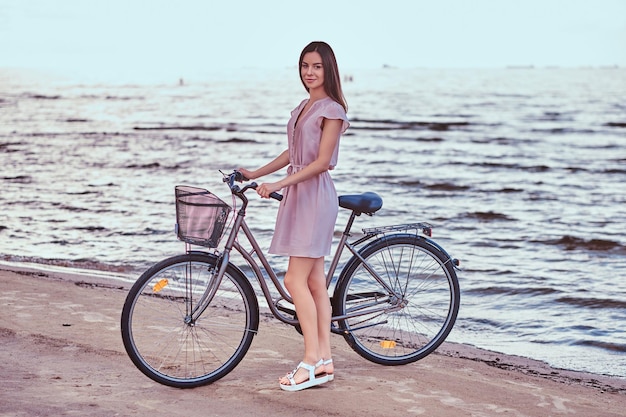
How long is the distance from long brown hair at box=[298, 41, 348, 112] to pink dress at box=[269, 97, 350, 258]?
0.04 m

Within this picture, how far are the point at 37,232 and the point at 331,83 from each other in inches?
292

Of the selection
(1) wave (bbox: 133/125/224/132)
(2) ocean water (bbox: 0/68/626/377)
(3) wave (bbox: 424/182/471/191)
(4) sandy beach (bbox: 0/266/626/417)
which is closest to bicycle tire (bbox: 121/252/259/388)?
(4) sandy beach (bbox: 0/266/626/417)

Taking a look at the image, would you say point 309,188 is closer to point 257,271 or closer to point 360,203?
point 360,203

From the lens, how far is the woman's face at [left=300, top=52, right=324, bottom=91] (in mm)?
4359

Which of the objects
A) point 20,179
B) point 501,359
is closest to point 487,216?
point 501,359

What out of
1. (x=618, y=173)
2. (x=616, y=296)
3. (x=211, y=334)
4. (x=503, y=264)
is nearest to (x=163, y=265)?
(x=211, y=334)

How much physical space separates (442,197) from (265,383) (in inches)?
453

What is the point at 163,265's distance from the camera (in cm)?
445

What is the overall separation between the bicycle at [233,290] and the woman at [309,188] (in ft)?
0.47

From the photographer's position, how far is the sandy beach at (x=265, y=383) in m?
4.27

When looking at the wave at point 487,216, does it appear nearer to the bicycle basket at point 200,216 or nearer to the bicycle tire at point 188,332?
the bicycle tire at point 188,332

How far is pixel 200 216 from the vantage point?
4352 millimetres

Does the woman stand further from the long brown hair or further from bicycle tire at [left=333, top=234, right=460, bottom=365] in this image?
bicycle tire at [left=333, top=234, right=460, bottom=365]

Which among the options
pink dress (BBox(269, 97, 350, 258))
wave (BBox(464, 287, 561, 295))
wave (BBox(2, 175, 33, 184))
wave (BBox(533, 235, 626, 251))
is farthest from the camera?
wave (BBox(2, 175, 33, 184))
